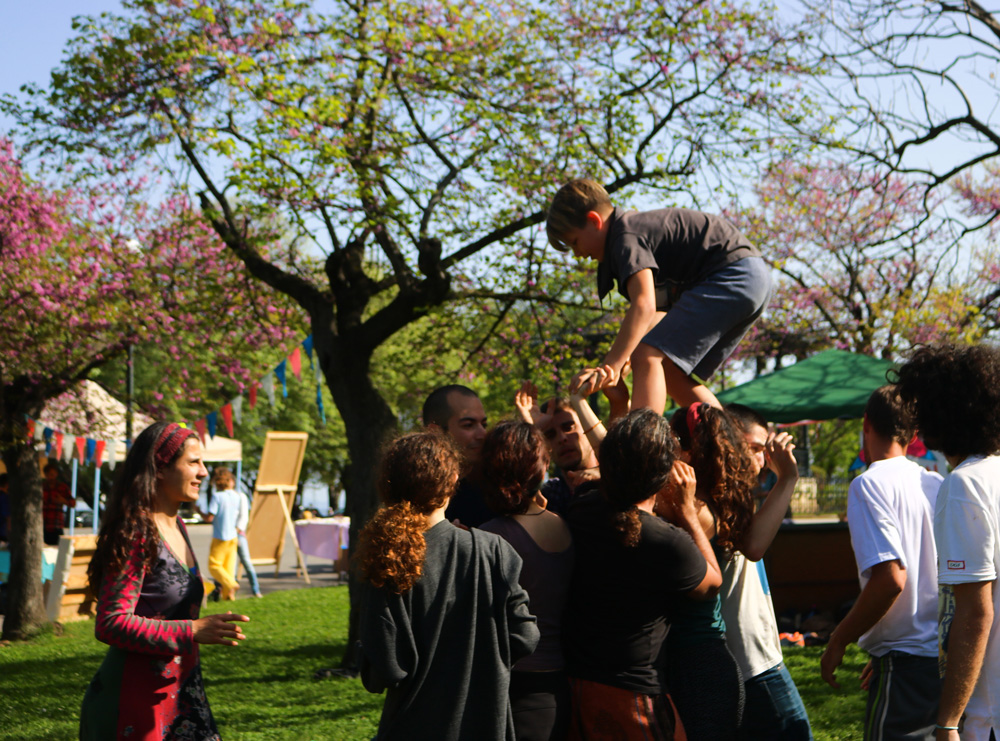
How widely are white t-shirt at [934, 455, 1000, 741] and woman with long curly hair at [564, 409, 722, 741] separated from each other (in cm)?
74

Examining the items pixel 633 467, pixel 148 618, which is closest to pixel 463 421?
pixel 633 467

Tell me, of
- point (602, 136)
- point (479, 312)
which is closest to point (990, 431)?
point (602, 136)

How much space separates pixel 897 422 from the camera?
3.61 m

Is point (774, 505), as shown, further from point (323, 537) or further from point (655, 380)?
point (323, 537)

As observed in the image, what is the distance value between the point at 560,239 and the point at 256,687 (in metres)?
6.39

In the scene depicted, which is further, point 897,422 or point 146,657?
point 897,422

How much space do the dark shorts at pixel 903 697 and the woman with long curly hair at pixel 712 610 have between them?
0.54 m

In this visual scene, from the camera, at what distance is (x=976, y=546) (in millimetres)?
2373

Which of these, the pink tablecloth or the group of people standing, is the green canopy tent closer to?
the group of people standing

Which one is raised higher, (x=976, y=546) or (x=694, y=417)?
(x=694, y=417)

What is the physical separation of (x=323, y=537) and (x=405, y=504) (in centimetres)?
1782

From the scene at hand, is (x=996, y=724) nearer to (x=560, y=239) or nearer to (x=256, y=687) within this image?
(x=560, y=239)

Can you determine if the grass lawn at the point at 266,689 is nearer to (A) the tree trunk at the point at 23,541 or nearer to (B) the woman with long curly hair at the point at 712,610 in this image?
(A) the tree trunk at the point at 23,541

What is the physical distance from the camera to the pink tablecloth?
19781 millimetres
